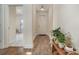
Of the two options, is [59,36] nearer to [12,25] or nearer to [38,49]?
[38,49]

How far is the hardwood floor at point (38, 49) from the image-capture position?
1.76 metres

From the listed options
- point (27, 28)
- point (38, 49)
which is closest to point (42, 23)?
point (27, 28)

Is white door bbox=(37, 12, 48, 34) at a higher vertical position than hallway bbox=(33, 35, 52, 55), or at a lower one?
higher

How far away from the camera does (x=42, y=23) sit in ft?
6.56

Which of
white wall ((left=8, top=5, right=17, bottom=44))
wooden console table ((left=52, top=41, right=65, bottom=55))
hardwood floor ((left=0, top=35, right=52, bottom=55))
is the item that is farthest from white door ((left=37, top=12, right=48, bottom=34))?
white wall ((left=8, top=5, right=17, bottom=44))

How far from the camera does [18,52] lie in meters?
1.78

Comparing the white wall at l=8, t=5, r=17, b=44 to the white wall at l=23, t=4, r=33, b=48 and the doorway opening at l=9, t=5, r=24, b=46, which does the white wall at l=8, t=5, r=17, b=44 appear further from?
the white wall at l=23, t=4, r=33, b=48

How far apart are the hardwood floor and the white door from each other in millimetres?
96

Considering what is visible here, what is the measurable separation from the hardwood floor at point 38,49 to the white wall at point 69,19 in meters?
0.34

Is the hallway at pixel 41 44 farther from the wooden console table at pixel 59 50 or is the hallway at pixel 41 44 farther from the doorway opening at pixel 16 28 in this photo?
the doorway opening at pixel 16 28

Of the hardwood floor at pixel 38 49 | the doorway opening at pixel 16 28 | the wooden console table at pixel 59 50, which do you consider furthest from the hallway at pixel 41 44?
the doorway opening at pixel 16 28

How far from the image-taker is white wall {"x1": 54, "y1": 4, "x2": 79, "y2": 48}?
1.74 metres
